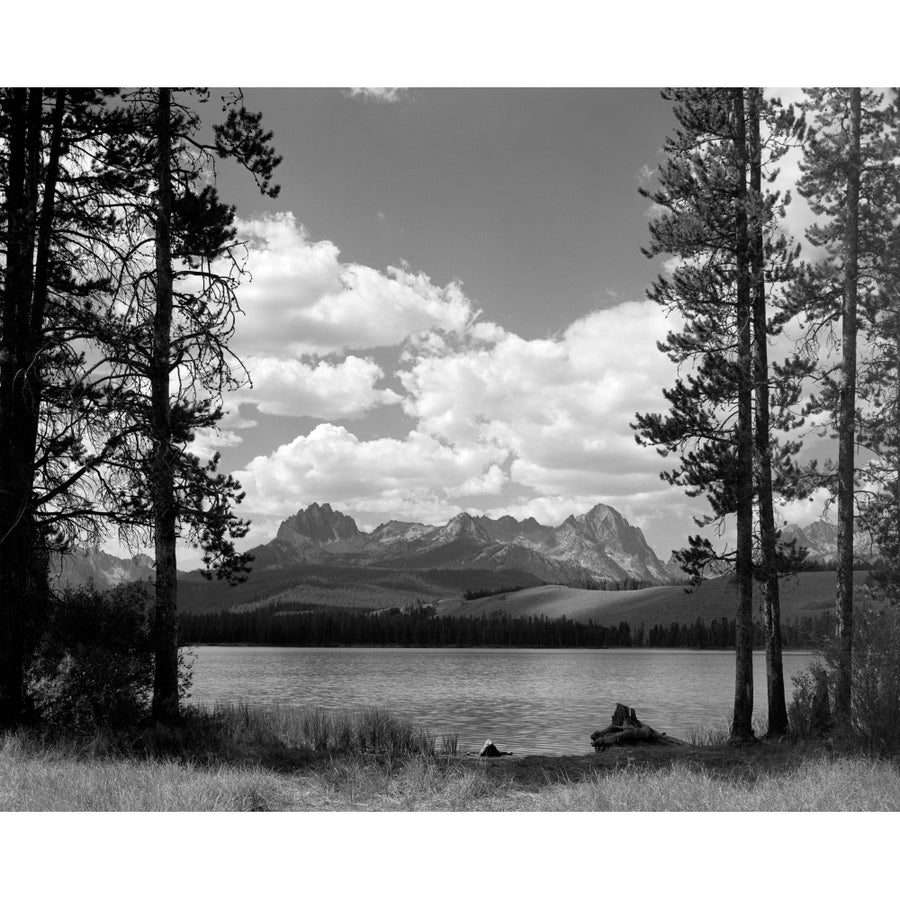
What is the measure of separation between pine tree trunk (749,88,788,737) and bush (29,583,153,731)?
1422 cm

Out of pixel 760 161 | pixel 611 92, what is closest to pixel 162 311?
pixel 611 92

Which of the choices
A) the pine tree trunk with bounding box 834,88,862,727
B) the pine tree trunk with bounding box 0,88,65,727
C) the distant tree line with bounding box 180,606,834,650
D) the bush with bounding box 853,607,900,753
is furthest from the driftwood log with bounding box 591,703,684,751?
the distant tree line with bounding box 180,606,834,650

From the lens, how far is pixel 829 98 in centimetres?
2075

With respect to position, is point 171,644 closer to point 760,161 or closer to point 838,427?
point 838,427

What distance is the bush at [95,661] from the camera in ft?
51.8

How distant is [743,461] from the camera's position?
69.4ft

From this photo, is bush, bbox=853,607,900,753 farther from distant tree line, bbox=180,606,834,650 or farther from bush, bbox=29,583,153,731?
distant tree line, bbox=180,606,834,650

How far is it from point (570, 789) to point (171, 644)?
26.0 feet

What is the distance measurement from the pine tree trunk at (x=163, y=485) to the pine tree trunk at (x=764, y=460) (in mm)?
13610

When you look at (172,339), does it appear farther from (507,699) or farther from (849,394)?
(507,699)

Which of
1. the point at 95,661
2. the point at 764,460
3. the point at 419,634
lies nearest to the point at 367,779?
the point at 95,661

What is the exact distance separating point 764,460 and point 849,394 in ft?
8.30

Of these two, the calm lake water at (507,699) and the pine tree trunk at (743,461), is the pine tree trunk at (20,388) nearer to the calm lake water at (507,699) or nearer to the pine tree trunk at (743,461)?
the calm lake water at (507,699)

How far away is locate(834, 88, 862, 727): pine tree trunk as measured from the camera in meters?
18.9
